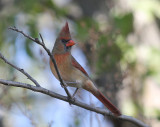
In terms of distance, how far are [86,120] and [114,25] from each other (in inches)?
55.9

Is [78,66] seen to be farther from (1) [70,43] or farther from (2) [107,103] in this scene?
(2) [107,103]

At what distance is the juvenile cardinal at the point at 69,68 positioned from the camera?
2.55m

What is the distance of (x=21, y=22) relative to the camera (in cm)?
349

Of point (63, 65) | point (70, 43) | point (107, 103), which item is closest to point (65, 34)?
point (70, 43)

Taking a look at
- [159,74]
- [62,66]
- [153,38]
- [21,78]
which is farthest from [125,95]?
[62,66]

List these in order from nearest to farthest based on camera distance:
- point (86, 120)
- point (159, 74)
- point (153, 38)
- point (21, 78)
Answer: point (86, 120), point (159, 74), point (21, 78), point (153, 38)

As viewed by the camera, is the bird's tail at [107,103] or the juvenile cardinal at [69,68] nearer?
the bird's tail at [107,103]

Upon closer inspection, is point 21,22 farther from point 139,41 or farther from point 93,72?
point 139,41

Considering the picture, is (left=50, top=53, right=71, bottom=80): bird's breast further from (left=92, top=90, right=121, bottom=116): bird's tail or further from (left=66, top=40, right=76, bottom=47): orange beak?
(left=92, top=90, right=121, bottom=116): bird's tail

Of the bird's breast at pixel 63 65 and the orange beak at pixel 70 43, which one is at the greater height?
the orange beak at pixel 70 43

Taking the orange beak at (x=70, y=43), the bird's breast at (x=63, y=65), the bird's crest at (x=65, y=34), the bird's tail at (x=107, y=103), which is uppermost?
the bird's crest at (x=65, y=34)

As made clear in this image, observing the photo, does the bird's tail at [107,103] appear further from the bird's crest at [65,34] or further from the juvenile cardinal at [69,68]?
the bird's crest at [65,34]

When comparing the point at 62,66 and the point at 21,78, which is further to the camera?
the point at 21,78

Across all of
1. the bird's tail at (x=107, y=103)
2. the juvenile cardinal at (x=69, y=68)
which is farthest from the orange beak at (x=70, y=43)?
the bird's tail at (x=107, y=103)
